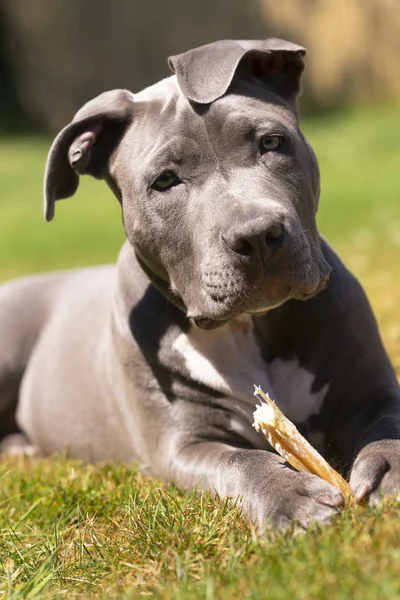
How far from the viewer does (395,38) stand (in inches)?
854

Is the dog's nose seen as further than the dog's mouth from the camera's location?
No

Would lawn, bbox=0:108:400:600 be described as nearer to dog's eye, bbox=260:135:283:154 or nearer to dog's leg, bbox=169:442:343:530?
dog's leg, bbox=169:442:343:530

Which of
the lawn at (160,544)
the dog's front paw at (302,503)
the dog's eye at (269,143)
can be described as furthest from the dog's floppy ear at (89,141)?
the dog's front paw at (302,503)

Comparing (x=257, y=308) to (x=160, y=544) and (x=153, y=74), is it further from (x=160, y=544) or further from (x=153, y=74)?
(x=153, y=74)

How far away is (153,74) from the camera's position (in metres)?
23.9

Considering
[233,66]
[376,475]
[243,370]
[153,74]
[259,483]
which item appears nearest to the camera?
[376,475]

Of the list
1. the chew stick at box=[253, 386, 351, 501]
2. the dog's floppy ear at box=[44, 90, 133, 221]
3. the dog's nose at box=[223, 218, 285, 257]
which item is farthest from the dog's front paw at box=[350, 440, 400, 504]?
the dog's floppy ear at box=[44, 90, 133, 221]

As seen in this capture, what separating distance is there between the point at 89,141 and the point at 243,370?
126 centimetres

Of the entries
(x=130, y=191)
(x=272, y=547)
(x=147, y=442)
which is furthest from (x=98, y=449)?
(x=272, y=547)

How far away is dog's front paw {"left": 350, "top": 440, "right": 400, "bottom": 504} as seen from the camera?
3221mm

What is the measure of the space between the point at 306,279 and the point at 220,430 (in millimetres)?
907

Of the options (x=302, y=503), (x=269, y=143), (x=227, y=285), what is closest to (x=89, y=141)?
(x=269, y=143)

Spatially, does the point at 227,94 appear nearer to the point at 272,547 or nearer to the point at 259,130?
the point at 259,130

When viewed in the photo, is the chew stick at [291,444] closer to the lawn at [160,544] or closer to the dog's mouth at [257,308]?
the lawn at [160,544]
